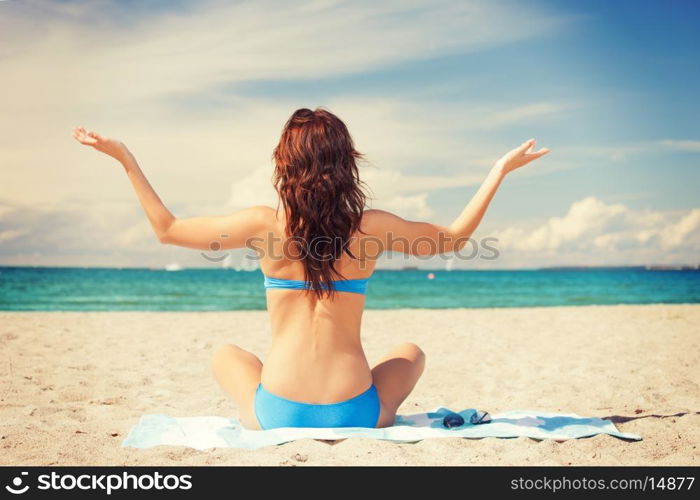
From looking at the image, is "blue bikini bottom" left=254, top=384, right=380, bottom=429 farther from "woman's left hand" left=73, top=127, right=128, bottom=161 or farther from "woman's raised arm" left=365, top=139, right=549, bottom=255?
"woman's left hand" left=73, top=127, right=128, bottom=161

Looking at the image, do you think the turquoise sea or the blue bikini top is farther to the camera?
the turquoise sea

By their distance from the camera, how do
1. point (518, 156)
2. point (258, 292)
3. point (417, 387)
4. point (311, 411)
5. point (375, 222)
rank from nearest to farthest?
point (375, 222) → point (311, 411) → point (518, 156) → point (417, 387) → point (258, 292)

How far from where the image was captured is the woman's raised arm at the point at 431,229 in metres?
2.98

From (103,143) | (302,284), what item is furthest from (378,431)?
(103,143)

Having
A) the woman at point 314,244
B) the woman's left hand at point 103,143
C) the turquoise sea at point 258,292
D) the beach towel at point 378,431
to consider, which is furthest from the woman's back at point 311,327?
the turquoise sea at point 258,292

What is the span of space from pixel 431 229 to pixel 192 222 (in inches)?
44.4

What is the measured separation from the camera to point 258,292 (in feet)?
84.8

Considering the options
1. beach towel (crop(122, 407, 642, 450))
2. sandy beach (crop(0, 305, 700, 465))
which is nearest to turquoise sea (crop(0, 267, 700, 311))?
sandy beach (crop(0, 305, 700, 465))

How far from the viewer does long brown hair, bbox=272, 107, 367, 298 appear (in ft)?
9.37

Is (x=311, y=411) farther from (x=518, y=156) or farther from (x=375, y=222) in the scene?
(x=518, y=156)

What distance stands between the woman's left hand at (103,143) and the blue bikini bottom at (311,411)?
53.1 inches

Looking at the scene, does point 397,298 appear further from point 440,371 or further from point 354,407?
point 354,407

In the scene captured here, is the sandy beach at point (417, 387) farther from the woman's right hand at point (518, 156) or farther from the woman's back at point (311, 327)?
the woman's right hand at point (518, 156)

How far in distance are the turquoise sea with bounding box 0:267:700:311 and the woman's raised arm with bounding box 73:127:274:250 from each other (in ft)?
54.3
